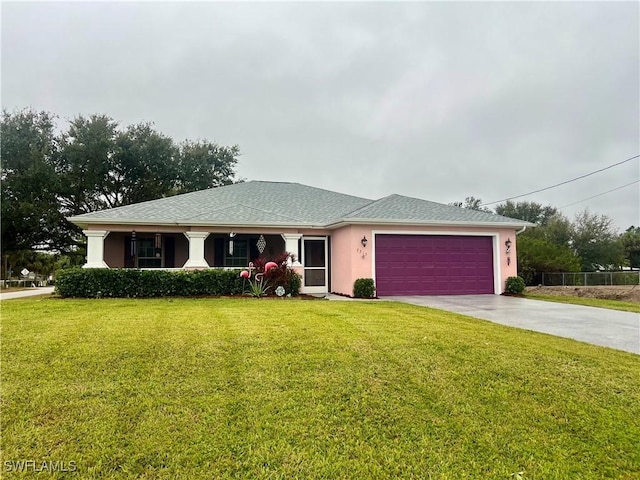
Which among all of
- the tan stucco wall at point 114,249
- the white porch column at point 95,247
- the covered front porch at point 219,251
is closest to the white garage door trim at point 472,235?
the covered front porch at point 219,251

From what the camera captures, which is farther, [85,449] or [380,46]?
[380,46]

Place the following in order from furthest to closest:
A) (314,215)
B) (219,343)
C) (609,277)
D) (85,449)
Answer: (609,277)
(314,215)
(219,343)
(85,449)

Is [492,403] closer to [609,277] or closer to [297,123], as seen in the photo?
[297,123]

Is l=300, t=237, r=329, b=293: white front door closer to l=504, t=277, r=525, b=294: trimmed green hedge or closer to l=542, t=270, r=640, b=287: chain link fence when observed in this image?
l=504, t=277, r=525, b=294: trimmed green hedge

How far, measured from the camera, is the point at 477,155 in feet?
79.2

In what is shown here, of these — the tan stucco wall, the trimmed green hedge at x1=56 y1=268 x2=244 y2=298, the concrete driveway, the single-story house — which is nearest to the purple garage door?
the single-story house

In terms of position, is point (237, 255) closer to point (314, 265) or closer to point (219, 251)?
point (219, 251)

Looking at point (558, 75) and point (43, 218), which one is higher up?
point (558, 75)

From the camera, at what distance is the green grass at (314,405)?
292 cm

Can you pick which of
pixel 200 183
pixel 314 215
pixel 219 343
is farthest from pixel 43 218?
pixel 219 343

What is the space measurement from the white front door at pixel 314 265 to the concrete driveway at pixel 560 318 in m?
4.17

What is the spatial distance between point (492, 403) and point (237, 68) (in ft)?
55.7

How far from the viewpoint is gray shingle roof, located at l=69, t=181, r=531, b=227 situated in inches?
527

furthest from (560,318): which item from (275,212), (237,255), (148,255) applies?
(148,255)
